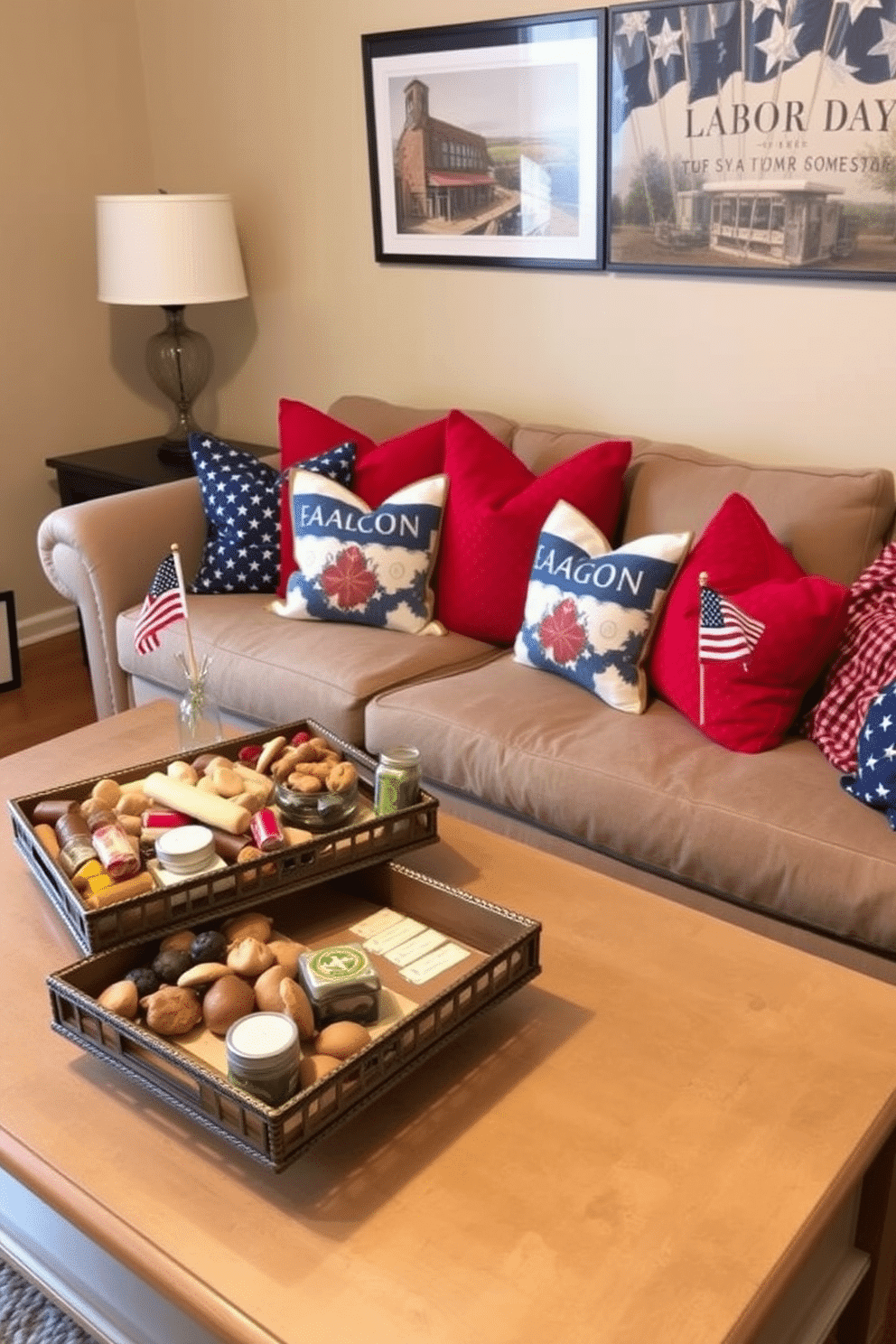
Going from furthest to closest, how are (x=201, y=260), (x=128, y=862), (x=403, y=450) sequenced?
(x=201, y=260)
(x=403, y=450)
(x=128, y=862)

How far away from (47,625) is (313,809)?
252 cm

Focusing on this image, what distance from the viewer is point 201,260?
326 centimetres

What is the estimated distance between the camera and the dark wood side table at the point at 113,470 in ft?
11.1

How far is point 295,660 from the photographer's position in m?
2.44

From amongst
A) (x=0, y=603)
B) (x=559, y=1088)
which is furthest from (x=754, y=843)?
(x=0, y=603)

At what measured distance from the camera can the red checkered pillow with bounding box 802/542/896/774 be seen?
194 cm

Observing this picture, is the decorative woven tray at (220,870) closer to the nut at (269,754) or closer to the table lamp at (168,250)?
the nut at (269,754)

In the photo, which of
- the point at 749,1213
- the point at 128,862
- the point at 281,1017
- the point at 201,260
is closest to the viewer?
the point at 749,1213

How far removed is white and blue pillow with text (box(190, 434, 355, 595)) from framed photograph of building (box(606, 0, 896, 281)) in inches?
A: 35.3

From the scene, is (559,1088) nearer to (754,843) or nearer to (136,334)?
(754,843)

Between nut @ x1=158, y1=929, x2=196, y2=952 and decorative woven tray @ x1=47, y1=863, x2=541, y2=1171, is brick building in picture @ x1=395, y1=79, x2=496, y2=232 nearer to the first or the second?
decorative woven tray @ x1=47, y1=863, x2=541, y2=1171

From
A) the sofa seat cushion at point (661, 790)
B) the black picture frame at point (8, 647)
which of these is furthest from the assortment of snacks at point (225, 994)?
the black picture frame at point (8, 647)

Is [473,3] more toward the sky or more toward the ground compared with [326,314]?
more toward the sky

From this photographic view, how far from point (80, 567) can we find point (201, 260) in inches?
40.0
